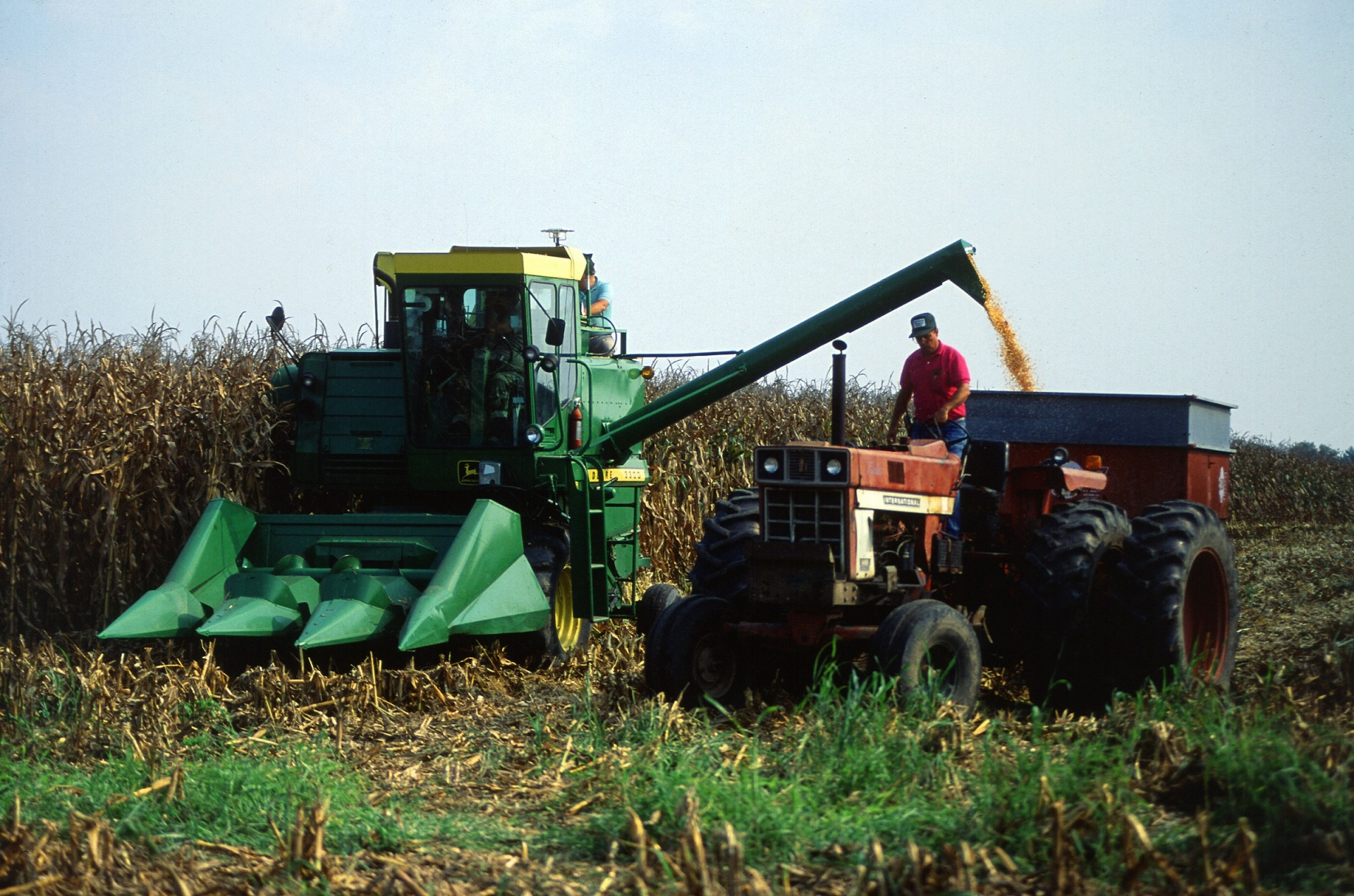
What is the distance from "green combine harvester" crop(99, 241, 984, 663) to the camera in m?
7.14

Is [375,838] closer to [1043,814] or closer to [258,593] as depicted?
[1043,814]

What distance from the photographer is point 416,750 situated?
564 centimetres

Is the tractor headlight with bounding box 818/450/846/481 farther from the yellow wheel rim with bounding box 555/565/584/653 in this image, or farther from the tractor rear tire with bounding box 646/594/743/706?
the yellow wheel rim with bounding box 555/565/584/653

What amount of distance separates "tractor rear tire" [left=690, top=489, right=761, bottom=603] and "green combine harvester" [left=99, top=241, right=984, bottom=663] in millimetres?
1235

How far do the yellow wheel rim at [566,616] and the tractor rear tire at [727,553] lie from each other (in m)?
1.67

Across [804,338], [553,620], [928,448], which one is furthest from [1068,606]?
[553,620]

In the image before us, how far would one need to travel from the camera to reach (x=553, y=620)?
801cm

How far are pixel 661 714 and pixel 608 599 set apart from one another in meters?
3.37

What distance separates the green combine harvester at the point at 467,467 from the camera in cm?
714

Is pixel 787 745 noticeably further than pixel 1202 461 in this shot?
No

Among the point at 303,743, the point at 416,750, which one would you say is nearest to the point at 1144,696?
the point at 416,750

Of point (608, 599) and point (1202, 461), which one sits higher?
point (1202, 461)

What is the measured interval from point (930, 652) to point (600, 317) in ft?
16.5

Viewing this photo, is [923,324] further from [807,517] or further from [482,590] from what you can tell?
[482,590]
